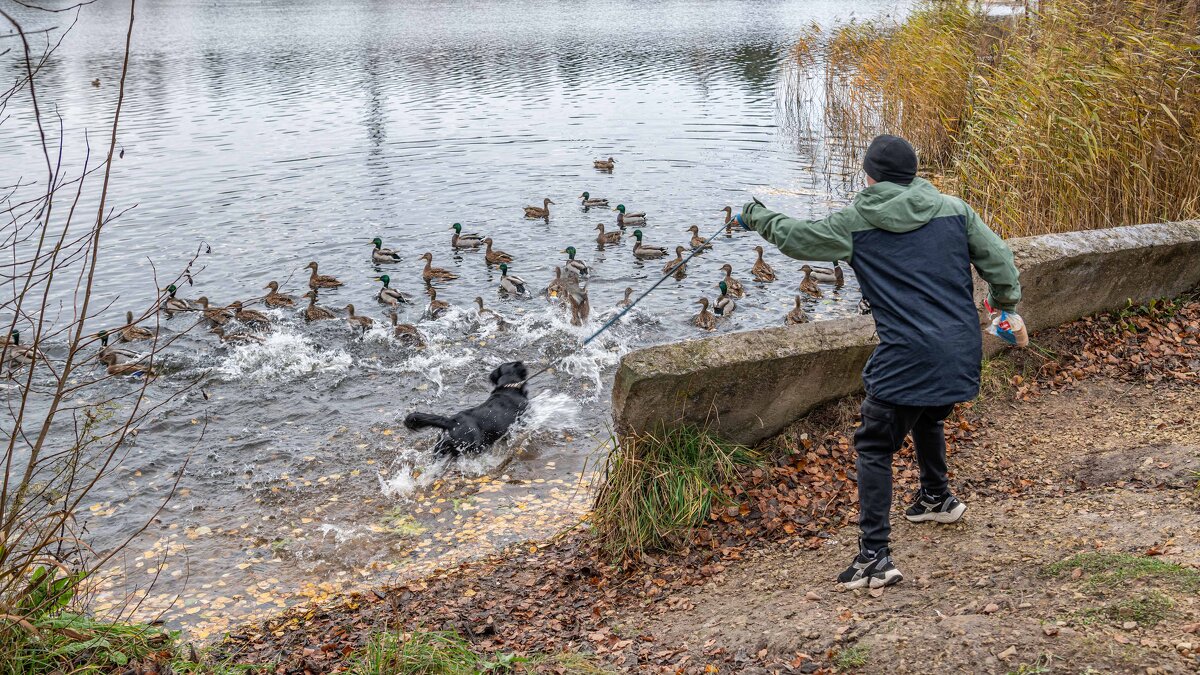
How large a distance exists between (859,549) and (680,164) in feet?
48.6

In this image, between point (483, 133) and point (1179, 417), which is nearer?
point (1179, 417)

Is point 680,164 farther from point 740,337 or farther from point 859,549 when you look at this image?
point 859,549

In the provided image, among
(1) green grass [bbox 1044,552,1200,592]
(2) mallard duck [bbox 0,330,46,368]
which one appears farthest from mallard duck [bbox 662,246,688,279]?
(1) green grass [bbox 1044,552,1200,592]

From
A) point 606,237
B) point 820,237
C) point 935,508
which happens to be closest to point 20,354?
point 820,237

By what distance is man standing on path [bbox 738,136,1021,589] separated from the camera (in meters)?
4.94

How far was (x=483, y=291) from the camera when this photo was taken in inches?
534

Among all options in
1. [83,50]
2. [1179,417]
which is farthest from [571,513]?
[83,50]

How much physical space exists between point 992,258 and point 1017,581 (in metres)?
1.71

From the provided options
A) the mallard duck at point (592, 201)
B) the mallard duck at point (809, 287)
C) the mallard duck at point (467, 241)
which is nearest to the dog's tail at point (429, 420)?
the mallard duck at point (809, 287)

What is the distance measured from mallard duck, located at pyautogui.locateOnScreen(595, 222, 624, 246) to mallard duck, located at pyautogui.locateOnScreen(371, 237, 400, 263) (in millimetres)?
3205

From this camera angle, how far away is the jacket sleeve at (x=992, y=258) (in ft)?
16.7

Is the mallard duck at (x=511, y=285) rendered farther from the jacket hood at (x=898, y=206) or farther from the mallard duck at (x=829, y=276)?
the jacket hood at (x=898, y=206)

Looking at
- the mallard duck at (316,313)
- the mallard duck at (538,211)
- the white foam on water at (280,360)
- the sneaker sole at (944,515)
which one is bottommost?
the white foam on water at (280,360)

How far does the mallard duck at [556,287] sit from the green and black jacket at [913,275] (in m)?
8.07
